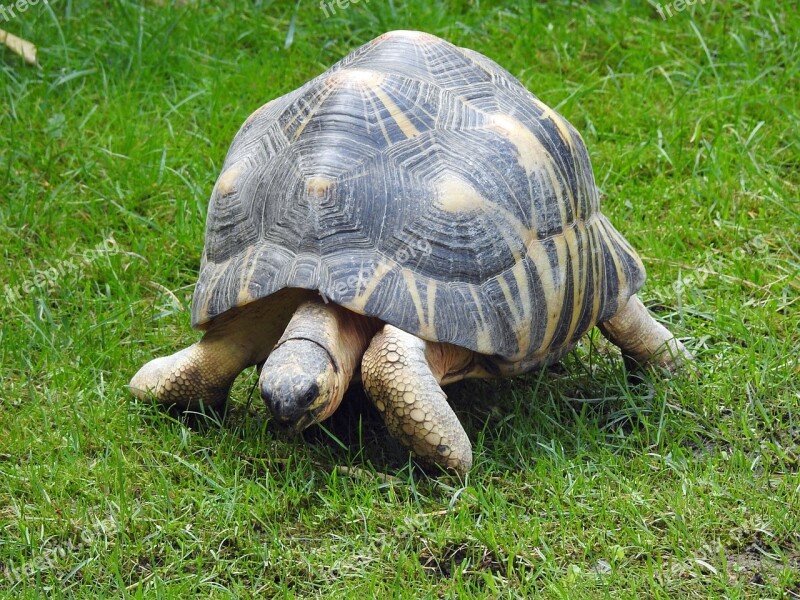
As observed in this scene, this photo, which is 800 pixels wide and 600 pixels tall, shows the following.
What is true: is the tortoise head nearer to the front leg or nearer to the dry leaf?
the front leg

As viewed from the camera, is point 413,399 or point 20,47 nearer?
point 413,399

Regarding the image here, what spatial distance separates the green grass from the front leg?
0.46ft

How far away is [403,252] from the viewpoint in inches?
140

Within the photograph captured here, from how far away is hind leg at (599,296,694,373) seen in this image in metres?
4.15

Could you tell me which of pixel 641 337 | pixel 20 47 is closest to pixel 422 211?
pixel 641 337

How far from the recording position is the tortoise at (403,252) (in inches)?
137

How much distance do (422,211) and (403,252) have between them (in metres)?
0.15

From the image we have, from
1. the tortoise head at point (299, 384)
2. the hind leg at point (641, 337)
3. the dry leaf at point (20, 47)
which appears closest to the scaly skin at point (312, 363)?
the tortoise head at point (299, 384)

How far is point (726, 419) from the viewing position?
3916 mm

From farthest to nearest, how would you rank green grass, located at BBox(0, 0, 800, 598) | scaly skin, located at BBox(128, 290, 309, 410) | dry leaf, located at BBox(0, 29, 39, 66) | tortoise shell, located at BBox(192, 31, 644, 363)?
dry leaf, located at BBox(0, 29, 39, 66) < scaly skin, located at BBox(128, 290, 309, 410) < tortoise shell, located at BBox(192, 31, 644, 363) < green grass, located at BBox(0, 0, 800, 598)

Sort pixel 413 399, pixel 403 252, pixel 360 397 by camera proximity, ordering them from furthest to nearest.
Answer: pixel 360 397, pixel 403 252, pixel 413 399

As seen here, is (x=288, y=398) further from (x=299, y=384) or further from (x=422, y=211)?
(x=422, y=211)

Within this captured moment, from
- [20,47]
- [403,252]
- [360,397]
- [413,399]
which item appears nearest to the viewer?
[413,399]

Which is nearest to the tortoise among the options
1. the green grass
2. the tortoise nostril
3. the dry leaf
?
the tortoise nostril
